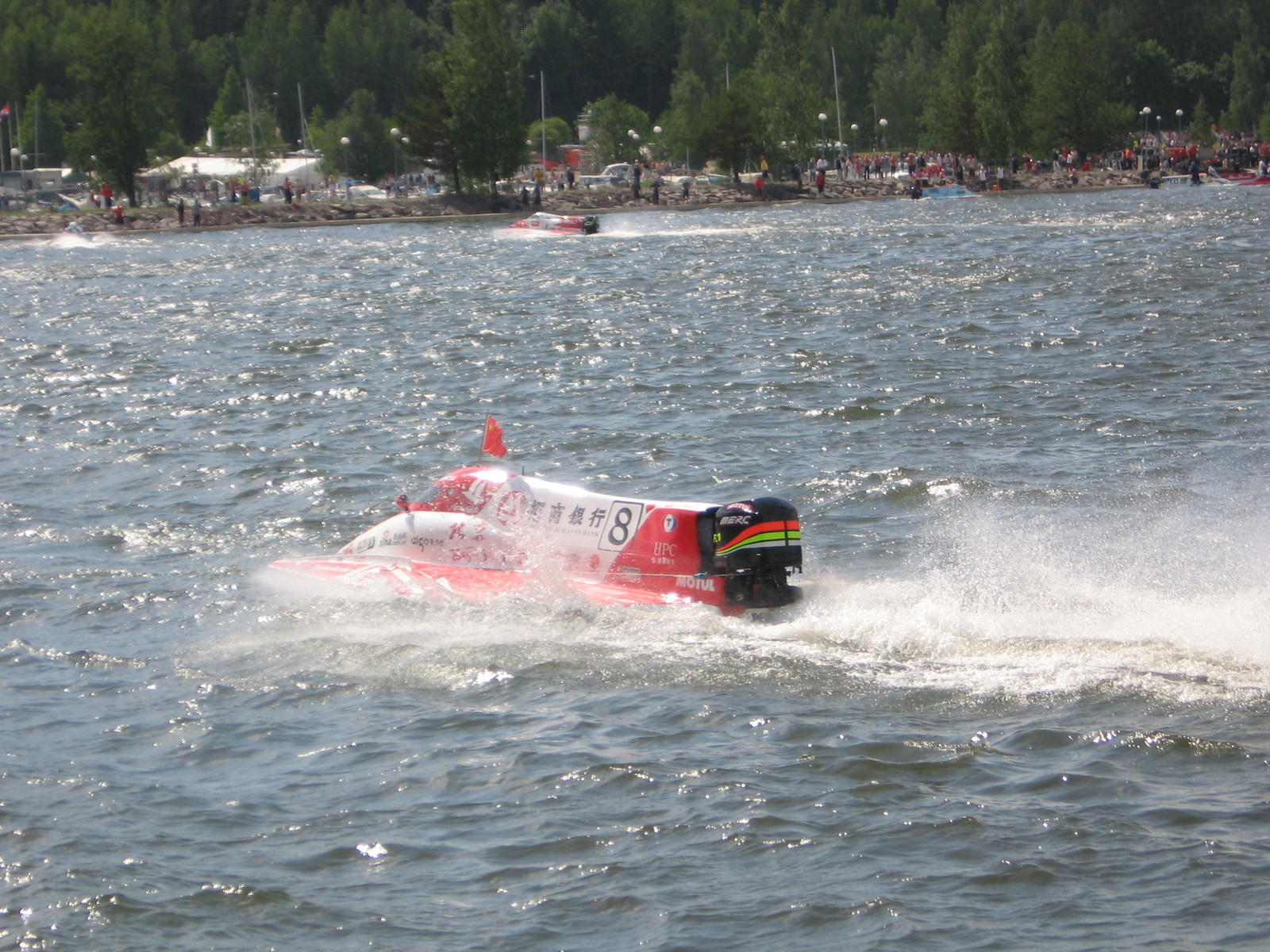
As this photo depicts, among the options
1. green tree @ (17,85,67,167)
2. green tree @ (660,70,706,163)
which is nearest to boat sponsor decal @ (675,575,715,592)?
green tree @ (660,70,706,163)

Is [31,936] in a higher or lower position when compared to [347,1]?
lower

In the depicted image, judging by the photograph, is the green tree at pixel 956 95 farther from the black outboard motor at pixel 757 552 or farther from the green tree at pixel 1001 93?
the black outboard motor at pixel 757 552

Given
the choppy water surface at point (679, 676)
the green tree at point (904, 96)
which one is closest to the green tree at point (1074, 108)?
the green tree at point (904, 96)

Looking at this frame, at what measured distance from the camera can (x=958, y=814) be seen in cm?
873

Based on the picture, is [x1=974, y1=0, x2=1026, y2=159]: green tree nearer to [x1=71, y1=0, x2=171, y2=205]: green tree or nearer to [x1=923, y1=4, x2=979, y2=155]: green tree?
[x1=923, y1=4, x2=979, y2=155]: green tree

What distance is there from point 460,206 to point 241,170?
24.5 meters

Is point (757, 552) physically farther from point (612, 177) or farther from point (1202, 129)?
point (1202, 129)

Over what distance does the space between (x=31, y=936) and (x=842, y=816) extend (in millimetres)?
4601

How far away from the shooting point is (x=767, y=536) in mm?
12406

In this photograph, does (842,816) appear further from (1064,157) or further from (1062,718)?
(1064,157)

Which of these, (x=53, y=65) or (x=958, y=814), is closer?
(x=958, y=814)

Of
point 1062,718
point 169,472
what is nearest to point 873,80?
point 169,472

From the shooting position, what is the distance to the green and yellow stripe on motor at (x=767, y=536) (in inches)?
488

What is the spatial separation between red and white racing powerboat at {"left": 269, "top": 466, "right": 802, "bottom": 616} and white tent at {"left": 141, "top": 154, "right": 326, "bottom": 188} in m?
76.7
